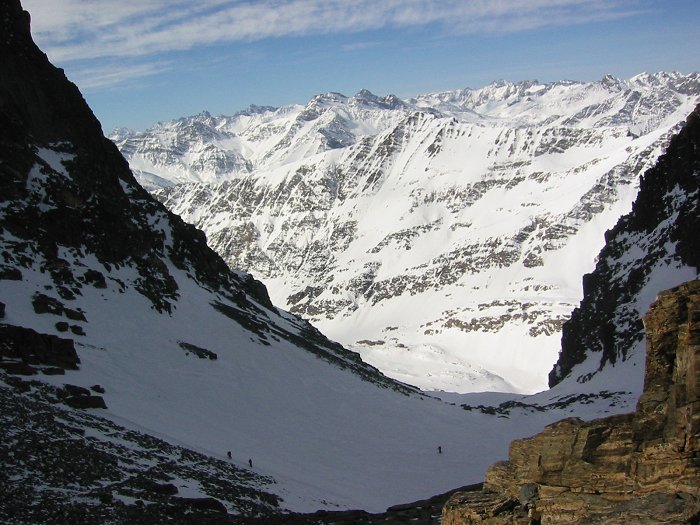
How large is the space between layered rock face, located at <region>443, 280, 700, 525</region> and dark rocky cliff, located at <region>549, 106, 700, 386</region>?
211 ft

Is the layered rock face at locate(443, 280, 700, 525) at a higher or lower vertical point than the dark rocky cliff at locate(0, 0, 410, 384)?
lower

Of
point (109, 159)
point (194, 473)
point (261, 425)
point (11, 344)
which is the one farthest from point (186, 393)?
point (109, 159)

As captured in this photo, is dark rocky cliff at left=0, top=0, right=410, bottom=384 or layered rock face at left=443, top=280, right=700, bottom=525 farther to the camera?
dark rocky cliff at left=0, top=0, right=410, bottom=384

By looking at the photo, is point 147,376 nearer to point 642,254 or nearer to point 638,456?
point 638,456

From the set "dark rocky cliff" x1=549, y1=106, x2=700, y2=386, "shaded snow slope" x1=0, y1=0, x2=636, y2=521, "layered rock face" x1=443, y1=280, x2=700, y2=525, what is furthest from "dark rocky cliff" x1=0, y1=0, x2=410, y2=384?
"layered rock face" x1=443, y1=280, x2=700, y2=525

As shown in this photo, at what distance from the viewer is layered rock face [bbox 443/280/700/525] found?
12.0 m

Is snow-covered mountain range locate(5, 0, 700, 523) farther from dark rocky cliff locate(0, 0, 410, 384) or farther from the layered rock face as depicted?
the layered rock face

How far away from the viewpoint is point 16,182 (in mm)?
49219

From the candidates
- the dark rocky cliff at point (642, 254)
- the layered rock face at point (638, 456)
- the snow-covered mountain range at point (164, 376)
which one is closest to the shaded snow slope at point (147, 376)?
the snow-covered mountain range at point (164, 376)

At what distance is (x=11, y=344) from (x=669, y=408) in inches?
1108

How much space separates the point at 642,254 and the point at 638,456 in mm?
83000

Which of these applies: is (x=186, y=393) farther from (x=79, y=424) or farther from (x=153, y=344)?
(x=79, y=424)

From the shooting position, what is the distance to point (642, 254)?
8981cm

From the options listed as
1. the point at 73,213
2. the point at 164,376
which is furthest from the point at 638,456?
the point at 73,213
